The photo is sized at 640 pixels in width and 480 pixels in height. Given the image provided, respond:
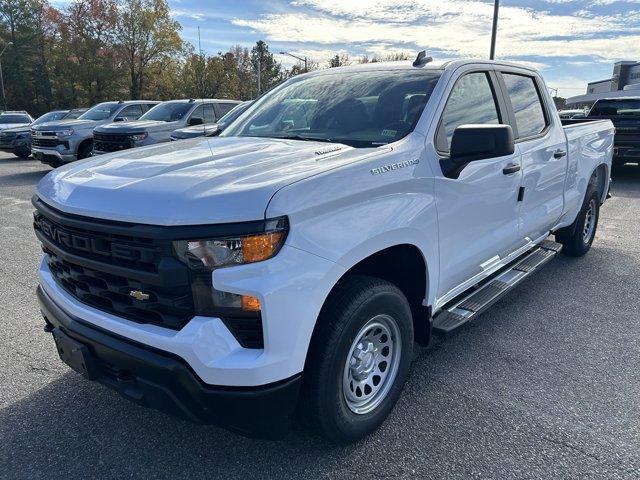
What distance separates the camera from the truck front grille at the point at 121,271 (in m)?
1.97

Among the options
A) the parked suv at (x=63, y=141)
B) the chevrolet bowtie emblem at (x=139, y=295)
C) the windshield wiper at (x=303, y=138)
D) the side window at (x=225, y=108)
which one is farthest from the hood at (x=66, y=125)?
the chevrolet bowtie emblem at (x=139, y=295)

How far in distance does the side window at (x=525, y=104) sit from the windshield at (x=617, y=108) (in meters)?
9.38

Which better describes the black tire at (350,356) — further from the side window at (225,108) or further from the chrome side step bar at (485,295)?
the side window at (225,108)

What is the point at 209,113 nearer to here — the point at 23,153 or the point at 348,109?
the point at 23,153

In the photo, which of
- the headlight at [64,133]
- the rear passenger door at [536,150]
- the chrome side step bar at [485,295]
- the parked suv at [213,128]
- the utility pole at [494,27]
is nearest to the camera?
the chrome side step bar at [485,295]

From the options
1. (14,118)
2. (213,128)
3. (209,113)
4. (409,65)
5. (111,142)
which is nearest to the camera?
(409,65)

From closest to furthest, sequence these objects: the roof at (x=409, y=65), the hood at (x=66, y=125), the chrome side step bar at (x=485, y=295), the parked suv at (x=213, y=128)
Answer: the chrome side step bar at (x=485, y=295) < the roof at (x=409, y=65) < the parked suv at (x=213, y=128) < the hood at (x=66, y=125)

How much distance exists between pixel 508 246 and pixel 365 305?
194 centimetres

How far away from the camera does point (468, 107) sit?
3314mm

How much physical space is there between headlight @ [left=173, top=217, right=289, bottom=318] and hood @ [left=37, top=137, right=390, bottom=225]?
0.26 feet

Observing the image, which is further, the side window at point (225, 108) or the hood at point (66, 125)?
the side window at point (225, 108)

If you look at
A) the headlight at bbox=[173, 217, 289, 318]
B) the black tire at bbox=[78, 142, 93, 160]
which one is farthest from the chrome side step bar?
the black tire at bbox=[78, 142, 93, 160]

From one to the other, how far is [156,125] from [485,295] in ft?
31.5

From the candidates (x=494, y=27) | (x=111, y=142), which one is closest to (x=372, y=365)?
(x=111, y=142)
